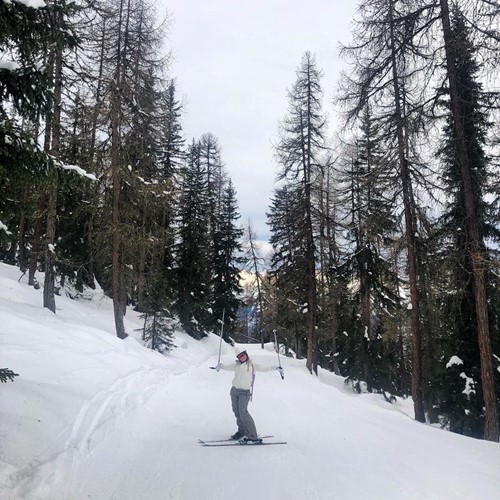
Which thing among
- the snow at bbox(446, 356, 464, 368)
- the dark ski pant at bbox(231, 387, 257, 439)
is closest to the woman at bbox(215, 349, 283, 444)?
the dark ski pant at bbox(231, 387, 257, 439)

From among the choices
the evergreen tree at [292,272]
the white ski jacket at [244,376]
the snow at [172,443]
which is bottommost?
the snow at [172,443]

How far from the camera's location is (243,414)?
7480 mm

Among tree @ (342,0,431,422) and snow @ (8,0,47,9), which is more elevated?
tree @ (342,0,431,422)

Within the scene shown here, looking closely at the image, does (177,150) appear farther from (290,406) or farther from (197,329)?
(290,406)

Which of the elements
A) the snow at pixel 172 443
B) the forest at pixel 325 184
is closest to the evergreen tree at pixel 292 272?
the forest at pixel 325 184

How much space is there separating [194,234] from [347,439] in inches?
875

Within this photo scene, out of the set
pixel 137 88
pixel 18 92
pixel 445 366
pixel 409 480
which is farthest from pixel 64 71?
pixel 445 366

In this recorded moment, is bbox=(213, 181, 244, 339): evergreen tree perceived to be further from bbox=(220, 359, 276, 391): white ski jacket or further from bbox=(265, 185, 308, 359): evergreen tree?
bbox=(220, 359, 276, 391): white ski jacket

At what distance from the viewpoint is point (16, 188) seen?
16.7ft

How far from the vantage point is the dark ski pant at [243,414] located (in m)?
7.35

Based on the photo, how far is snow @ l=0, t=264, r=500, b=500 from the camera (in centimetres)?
516

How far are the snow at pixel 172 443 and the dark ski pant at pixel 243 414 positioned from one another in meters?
0.36

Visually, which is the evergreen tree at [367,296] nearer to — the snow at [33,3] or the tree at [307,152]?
the tree at [307,152]

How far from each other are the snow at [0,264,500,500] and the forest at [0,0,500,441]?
9.32 feet
